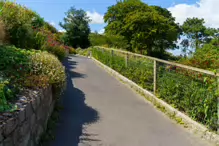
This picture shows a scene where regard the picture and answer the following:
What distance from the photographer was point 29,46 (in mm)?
8102

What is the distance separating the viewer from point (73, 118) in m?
5.25

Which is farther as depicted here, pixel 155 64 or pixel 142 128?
pixel 155 64

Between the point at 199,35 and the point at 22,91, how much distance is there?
150 feet

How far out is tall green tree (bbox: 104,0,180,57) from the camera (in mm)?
29594

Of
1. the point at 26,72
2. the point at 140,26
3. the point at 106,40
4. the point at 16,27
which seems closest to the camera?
the point at 26,72

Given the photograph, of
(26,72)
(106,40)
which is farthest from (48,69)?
(106,40)

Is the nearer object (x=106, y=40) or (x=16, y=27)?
(x=16, y=27)

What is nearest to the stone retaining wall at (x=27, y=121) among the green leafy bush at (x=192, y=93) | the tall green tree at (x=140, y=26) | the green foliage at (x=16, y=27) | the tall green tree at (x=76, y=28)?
the green leafy bush at (x=192, y=93)

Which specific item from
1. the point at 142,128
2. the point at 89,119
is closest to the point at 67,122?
the point at 89,119

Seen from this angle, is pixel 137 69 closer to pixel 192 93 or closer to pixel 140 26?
pixel 192 93

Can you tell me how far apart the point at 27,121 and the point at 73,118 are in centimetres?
201

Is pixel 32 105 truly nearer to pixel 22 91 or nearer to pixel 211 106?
pixel 22 91

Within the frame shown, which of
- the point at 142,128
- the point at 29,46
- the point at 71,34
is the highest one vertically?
the point at 71,34

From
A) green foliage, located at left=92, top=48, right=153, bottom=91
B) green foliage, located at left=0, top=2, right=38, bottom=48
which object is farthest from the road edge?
green foliage, located at left=0, top=2, right=38, bottom=48
